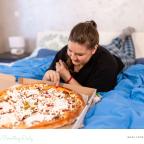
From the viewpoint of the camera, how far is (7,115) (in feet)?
3.42

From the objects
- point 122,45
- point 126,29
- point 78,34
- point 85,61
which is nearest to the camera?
point 78,34

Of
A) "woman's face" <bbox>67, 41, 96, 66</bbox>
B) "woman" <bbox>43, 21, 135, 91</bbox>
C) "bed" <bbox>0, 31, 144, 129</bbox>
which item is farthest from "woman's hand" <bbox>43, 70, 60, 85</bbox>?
"bed" <bbox>0, 31, 144, 129</bbox>

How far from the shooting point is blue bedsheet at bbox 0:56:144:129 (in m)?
1.02

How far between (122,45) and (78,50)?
1.09m

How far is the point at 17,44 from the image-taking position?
10.3 ft

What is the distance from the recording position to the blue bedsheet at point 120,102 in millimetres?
1024

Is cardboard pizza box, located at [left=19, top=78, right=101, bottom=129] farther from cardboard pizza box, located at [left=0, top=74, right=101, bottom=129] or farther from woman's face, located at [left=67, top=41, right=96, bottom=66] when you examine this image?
woman's face, located at [left=67, top=41, right=96, bottom=66]

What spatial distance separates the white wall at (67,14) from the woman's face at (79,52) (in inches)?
56.3

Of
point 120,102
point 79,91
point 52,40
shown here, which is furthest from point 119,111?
point 52,40

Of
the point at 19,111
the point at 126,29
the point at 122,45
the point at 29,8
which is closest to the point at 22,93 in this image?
the point at 19,111

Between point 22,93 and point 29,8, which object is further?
point 29,8

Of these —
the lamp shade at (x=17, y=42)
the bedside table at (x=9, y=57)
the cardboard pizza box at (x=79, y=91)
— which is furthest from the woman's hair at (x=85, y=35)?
the lamp shade at (x=17, y=42)

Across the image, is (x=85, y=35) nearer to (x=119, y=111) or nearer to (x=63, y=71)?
(x=63, y=71)
